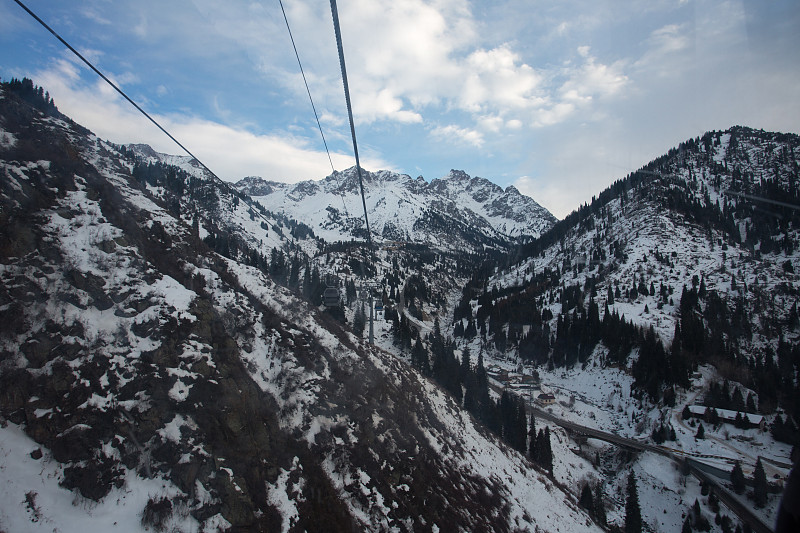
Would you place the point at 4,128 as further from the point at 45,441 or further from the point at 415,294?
the point at 415,294

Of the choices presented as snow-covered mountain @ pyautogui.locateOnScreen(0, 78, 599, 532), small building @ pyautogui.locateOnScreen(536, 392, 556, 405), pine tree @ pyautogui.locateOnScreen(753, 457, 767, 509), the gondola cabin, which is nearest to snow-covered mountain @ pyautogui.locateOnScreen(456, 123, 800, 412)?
small building @ pyautogui.locateOnScreen(536, 392, 556, 405)

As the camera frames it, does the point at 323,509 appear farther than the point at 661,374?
No

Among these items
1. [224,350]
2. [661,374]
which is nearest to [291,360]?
[224,350]

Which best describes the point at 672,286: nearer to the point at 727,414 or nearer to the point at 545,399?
the point at 727,414

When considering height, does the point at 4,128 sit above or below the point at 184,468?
above

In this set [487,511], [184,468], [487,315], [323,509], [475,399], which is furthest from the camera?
[487,315]

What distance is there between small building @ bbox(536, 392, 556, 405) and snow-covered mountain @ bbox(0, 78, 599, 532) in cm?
4336

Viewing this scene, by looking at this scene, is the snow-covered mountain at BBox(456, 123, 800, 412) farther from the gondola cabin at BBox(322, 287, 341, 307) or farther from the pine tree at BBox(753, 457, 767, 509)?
the gondola cabin at BBox(322, 287, 341, 307)

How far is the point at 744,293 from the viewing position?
112 meters

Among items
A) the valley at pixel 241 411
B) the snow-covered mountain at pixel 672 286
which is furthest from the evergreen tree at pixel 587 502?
the snow-covered mountain at pixel 672 286

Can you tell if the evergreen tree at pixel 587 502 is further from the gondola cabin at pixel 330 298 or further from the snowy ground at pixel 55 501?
A: the snowy ground at pixel 55 501

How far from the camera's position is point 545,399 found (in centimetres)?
7838

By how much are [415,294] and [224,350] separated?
130351 mm

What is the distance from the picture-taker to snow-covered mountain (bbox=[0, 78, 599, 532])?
15.2 metres
